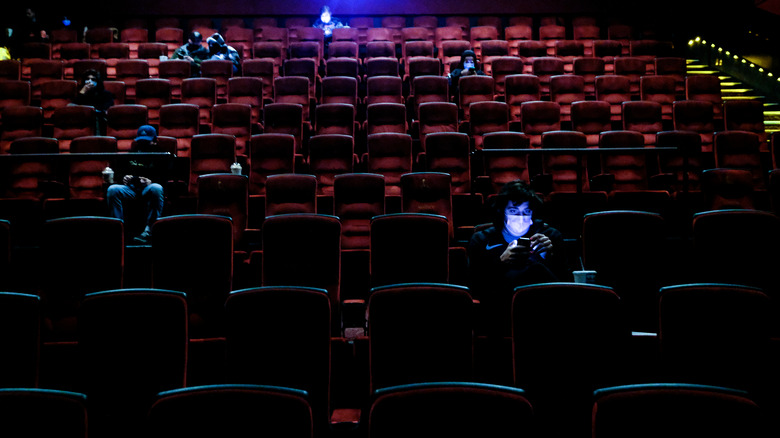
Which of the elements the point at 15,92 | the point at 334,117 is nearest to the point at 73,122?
the point at 15,92

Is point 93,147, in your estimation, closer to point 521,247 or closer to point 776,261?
point 521,247

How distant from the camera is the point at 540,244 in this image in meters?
1.44

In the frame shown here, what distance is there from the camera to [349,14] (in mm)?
4910

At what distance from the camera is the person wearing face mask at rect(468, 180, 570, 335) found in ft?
4.72

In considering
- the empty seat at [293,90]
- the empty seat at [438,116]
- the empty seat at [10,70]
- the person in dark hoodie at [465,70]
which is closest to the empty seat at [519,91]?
the person in dark hoodie at [465,70]

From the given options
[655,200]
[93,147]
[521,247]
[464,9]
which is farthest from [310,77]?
[521,247]

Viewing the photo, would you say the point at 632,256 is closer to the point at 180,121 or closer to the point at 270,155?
the point at 270,155

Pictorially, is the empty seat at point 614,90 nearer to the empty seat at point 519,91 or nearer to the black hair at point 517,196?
the empty seat at point 519,91

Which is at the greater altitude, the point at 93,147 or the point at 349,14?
the point at 349,14

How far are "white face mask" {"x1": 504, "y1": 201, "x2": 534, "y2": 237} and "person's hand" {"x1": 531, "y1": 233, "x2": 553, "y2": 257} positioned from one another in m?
0.05

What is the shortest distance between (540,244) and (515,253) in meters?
0.07

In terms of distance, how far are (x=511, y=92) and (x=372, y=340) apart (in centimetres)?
243

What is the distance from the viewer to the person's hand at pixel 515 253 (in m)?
1.42

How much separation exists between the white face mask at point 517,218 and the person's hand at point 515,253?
60mm
